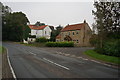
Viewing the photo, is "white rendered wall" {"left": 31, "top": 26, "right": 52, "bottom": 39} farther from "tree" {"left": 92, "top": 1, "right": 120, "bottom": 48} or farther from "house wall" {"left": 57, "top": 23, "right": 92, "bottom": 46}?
"tree" {"left": 92, "top": 1, "right": 120, "bottom": 48}

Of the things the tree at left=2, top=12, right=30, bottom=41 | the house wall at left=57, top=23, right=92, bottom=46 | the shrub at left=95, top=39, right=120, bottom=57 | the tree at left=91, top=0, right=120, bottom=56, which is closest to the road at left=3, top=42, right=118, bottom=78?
the shrub at left=95, top=39, right=120, bottom=57

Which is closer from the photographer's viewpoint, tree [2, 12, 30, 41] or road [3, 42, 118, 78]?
road [3, 42, 118, 78]

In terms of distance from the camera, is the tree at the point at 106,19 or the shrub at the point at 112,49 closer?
the shrub at the point at 112,49

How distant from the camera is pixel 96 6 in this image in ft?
73.6

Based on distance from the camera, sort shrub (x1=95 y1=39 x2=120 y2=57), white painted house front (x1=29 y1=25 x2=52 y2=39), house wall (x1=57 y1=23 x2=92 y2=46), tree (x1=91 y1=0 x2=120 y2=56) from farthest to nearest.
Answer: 1. white painted house front (x1=29 y1=25 x2=52 y2=39)
2. house wall (x1=57 y1=23 x2=92 y2=46)
3. tree (x1=91 y1=0 x2=120 y2=56)
4. shrub (x1=95 y1=39 x2=120 y2=57)

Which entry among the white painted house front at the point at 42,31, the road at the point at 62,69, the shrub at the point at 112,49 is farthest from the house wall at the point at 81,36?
the road at the point at 62,69

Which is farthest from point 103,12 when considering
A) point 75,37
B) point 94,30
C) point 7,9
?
point 7,9

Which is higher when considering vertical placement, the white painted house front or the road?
the white painted house front

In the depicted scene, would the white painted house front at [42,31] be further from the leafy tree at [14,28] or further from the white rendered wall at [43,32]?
the leafy tree at [14,28]

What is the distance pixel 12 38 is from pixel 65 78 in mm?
66649

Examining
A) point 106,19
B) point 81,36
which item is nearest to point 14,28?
point 81,36

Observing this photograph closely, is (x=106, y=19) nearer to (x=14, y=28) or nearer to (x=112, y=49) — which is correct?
(x=112, y=49)

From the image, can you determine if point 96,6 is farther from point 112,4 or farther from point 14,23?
point 14,23

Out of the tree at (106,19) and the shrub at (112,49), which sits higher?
the tree at (106,19)
